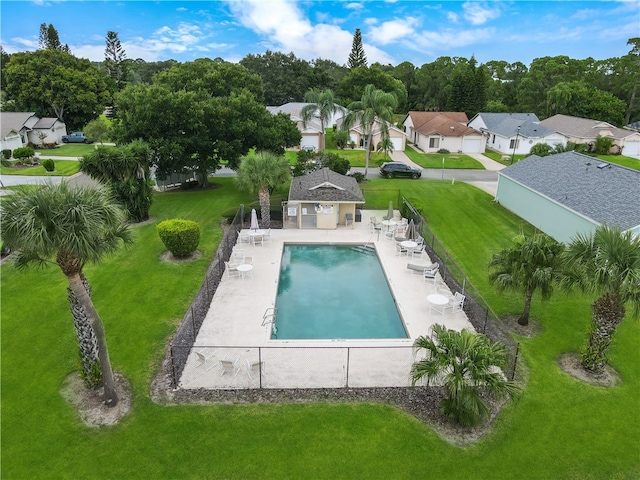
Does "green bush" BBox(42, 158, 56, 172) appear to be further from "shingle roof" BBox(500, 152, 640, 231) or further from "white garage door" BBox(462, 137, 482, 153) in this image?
"white garage door" BBox(462, 137, 482, 153)

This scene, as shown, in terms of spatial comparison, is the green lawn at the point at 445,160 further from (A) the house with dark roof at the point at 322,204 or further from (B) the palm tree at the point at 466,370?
(B) the palm tree at the point at 466,370

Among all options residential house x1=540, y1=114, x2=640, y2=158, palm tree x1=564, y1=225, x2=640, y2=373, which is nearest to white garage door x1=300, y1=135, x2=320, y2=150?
residential house x1=540, y1=114, x2=640, y2=158

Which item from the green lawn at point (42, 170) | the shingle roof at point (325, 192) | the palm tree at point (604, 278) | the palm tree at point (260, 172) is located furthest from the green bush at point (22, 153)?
the palm tree at point (604, 278)

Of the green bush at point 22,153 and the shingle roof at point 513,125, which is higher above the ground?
the shingle roof at point 513,125

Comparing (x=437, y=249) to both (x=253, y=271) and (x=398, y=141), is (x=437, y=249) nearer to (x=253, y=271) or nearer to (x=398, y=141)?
(x=253, y=271)

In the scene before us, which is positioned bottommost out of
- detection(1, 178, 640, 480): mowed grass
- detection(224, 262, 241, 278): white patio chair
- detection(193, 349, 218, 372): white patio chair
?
detection(1, 178, 640, 480): mowed grass

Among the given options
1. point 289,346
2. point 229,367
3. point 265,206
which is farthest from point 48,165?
point 289,346
